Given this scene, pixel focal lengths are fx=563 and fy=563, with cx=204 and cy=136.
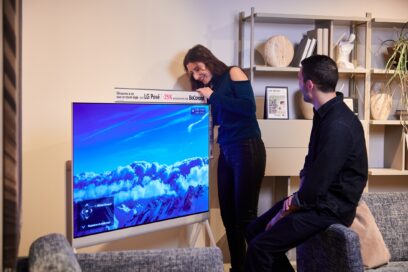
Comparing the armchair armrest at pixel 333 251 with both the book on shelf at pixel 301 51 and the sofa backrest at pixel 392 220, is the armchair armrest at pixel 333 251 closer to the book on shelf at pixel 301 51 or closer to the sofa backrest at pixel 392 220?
the sofa backrest at pixel 392 220

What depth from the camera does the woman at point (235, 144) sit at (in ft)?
12.5

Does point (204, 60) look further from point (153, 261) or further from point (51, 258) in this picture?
point (51, 258)

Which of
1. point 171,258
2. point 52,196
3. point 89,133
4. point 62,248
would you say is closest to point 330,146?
point 171,258

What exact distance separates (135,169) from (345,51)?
2122 millimetres

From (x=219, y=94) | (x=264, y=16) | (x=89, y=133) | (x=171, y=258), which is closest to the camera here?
(x=171, y=258)

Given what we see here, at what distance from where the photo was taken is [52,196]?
13.2ft

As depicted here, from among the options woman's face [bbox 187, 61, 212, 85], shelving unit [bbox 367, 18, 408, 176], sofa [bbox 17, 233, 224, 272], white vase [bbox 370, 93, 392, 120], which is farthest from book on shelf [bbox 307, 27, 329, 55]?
sofa [bbox 17, 233, 224, 272]

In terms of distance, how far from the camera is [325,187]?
2791 millimetres

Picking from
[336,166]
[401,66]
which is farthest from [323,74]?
[401,66]

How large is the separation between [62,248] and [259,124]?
8.27ft

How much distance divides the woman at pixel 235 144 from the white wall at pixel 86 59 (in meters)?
0.36

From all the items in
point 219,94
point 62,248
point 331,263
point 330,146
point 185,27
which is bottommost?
Answer: point 331,263

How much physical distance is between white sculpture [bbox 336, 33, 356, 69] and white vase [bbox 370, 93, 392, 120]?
1.10 ft

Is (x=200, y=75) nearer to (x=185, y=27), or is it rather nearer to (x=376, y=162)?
(x=185, y=27)
